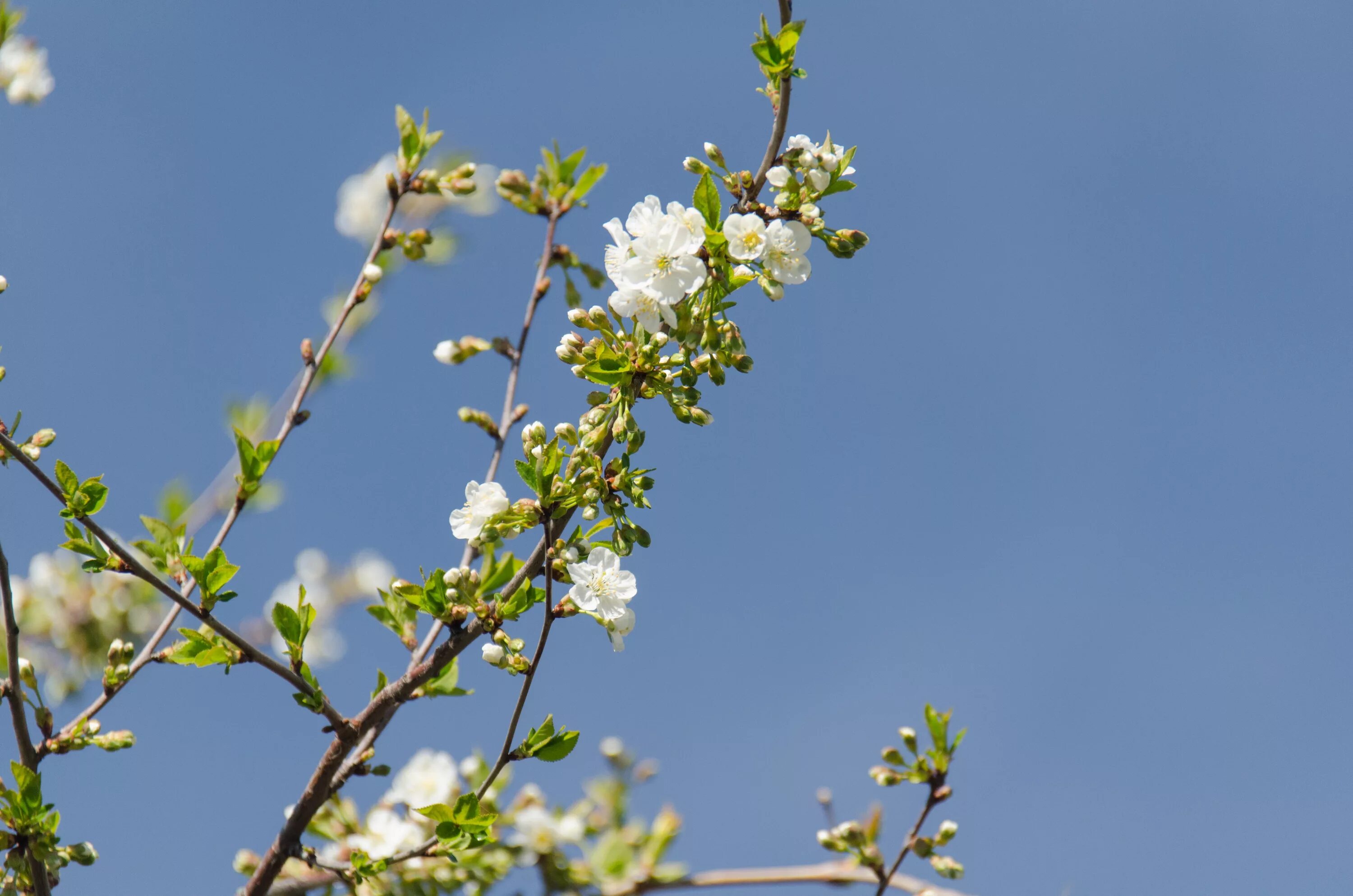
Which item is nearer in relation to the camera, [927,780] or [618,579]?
[618,579]

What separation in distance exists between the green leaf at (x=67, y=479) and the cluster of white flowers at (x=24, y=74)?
2764 mm

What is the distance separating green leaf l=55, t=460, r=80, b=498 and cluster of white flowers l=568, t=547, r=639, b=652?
3.75 feet

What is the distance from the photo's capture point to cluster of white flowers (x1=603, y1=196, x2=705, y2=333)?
2191 mm

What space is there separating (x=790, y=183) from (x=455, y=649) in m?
1.38

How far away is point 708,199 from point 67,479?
1.59m

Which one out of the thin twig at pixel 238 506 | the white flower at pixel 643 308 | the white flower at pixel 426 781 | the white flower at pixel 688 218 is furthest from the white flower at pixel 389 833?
the white flower at pixel 688 218

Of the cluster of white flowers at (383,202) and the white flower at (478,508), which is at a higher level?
the cluster of white flowers at (383,202)

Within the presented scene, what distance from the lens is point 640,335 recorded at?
7.55 feet

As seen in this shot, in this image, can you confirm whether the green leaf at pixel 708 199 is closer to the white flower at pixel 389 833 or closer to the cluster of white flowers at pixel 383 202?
the cluster of white flowers at pixel 383 202

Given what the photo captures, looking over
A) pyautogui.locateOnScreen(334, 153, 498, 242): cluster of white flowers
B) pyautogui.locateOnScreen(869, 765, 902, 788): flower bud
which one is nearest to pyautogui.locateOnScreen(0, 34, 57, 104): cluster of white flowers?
pyautogui.locateOnScreen(334, 153, 498, 242): cluster of white flowers

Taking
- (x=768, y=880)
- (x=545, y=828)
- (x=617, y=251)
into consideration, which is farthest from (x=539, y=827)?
(x=617, y=251)

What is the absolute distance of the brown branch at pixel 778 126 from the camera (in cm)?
228

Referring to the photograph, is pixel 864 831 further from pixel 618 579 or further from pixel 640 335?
pixel 640 335

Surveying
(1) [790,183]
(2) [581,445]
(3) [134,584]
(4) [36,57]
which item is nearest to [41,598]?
(3) [134,584]
